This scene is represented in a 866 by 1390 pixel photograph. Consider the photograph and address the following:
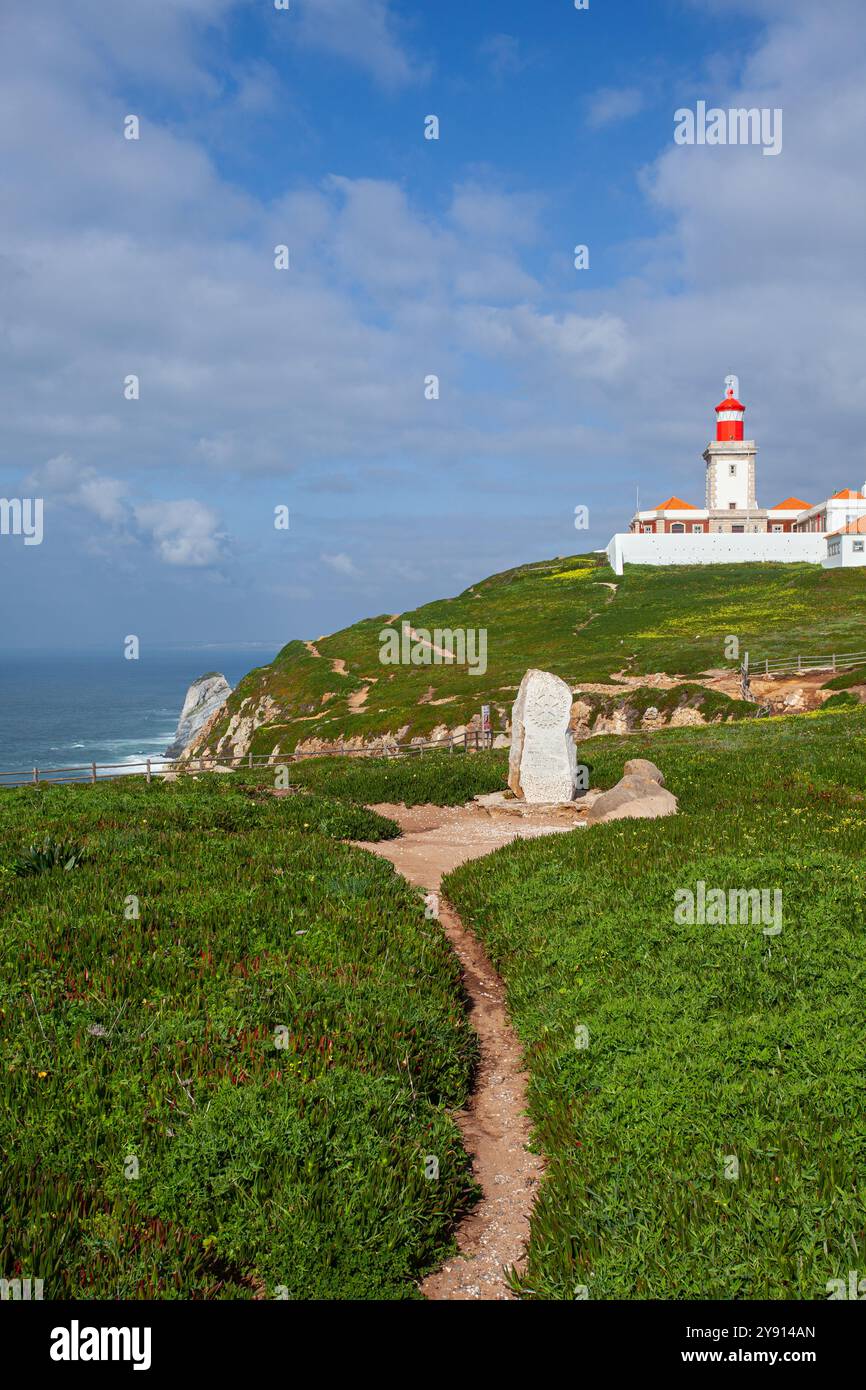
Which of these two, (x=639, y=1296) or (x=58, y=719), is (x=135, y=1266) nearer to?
(x=639, y=1296)

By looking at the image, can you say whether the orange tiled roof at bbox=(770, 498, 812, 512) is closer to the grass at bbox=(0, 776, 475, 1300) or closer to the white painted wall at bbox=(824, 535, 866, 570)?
the white painted wall at bbox=(824, 535, 866, 570)

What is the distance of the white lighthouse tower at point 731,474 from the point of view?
13000 cm

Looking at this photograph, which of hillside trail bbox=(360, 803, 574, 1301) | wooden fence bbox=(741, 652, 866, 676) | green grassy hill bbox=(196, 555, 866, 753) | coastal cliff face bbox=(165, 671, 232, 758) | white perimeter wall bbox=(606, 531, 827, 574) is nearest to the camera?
hillside trail bbox=(360, 803, 574, 1301)

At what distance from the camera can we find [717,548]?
417ft

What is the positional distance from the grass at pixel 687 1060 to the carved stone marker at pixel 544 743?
9069mm

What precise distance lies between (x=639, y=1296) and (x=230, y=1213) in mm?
2903

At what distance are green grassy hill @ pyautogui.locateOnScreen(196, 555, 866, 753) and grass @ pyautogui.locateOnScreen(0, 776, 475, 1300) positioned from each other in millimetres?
47529

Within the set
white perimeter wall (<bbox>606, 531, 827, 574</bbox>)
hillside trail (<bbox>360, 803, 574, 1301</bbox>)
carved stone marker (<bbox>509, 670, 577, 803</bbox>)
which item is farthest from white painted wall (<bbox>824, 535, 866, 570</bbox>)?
hillside trail (<bbox>360, 803, 574, 1301</bbox>)

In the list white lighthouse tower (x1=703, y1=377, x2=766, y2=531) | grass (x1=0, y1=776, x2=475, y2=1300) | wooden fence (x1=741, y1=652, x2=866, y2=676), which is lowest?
→ grass (x1=0, y1=776, x2=475, y2=1300)

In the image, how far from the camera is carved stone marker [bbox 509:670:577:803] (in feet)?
81.8

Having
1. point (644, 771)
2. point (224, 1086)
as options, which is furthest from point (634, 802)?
point (224, 1086)

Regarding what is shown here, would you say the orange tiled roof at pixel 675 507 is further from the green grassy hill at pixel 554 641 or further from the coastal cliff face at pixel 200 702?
the coastal cliff face at pixel 200 702
